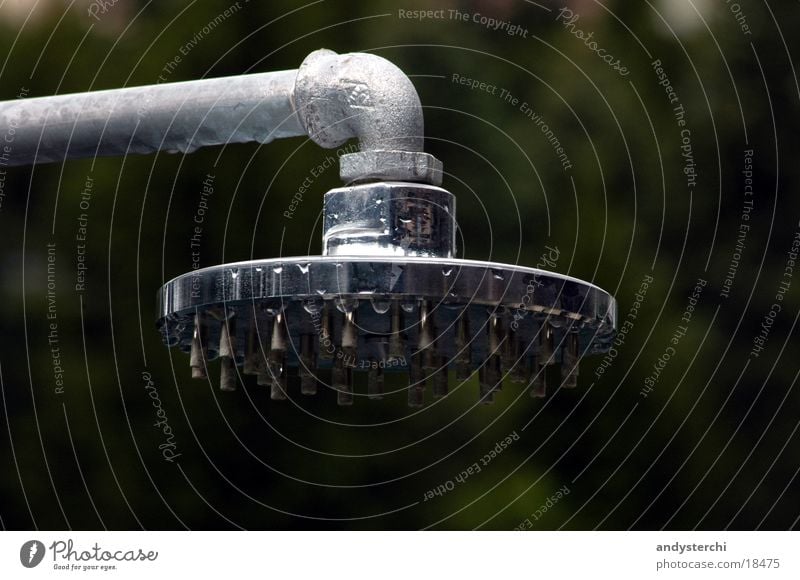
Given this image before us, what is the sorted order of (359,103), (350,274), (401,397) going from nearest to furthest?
(350,274), (359,103), (401,397)

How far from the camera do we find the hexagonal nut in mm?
2395

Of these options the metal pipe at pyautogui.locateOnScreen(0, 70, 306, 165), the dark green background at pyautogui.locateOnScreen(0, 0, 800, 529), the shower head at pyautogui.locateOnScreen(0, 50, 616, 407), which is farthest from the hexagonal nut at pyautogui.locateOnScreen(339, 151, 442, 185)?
the dark green background at pyautogui.locateOnScreen(0, 0, 800, 529)

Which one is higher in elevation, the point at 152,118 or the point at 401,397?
the point at 152,118

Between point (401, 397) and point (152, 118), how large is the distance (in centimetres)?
292

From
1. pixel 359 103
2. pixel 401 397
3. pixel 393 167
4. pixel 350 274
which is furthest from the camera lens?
pixel 401 397

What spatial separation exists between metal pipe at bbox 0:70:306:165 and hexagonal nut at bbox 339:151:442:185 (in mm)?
140

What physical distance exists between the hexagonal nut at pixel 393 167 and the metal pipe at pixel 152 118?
140 millimetres

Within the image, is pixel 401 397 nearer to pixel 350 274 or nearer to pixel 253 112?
pixel 253 112

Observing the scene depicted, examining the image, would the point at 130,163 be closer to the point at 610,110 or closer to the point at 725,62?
the point at 610,110

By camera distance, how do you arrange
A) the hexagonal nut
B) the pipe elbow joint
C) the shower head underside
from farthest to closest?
the pipe elbow joint → the hexagonal nut → the shower head underside

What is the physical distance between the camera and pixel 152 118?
2.54 m

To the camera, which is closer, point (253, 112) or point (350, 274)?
point (350, 274)

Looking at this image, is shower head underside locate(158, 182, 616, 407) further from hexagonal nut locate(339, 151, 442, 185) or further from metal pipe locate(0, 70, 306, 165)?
metal pipe locate(0, 70, 306, 165)

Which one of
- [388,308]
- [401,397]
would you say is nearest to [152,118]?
[388,308]
